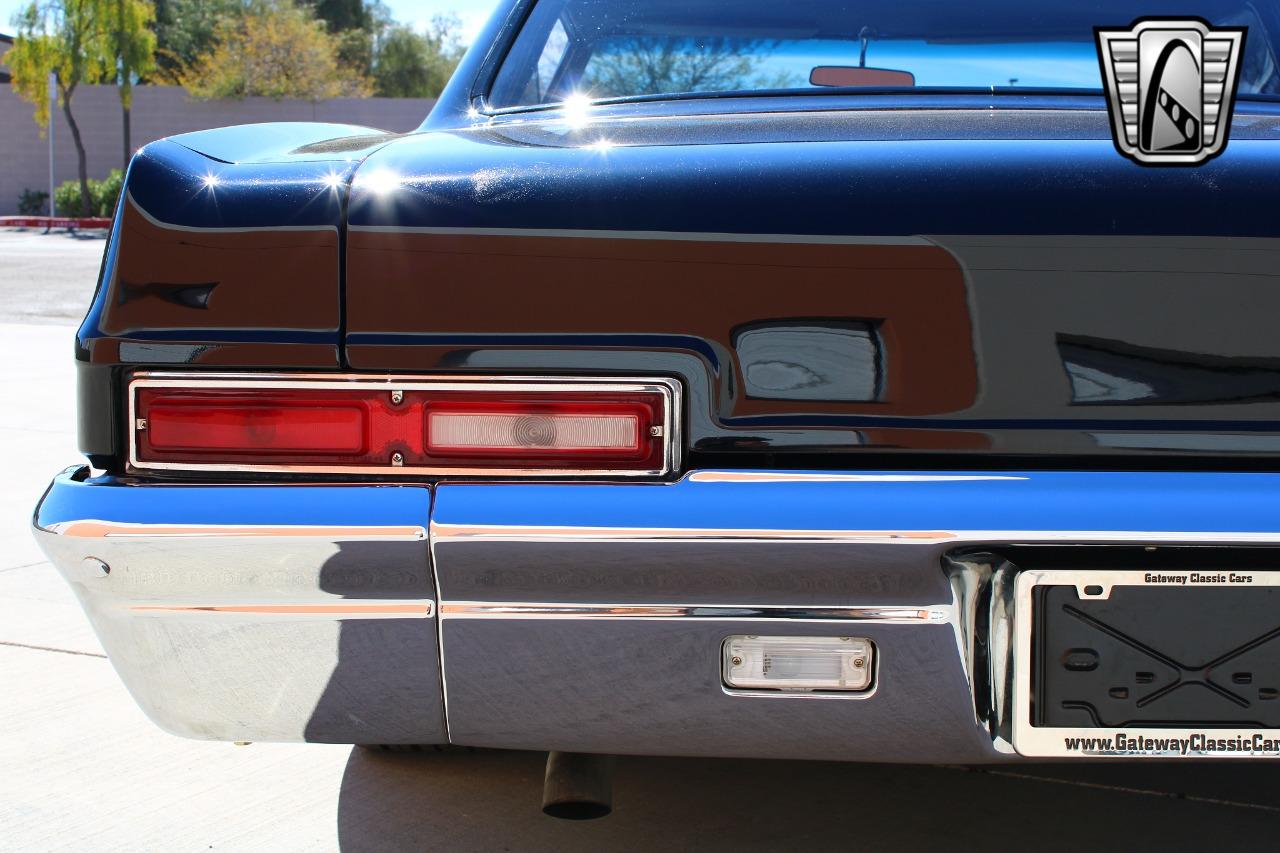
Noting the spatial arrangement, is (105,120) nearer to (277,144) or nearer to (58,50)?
(58,50)

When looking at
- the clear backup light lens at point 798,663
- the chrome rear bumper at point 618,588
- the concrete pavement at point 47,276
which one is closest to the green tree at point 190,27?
the concrete pavement at point 47,276

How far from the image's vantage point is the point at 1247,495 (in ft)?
5.00

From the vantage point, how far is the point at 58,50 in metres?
31.3

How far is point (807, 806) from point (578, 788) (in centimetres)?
61

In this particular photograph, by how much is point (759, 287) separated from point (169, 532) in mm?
738

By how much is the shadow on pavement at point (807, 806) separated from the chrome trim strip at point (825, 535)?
3.10 ft

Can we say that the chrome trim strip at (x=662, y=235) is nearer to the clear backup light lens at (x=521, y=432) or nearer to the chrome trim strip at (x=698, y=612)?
the clear backup light lens at (x=521, y=432)

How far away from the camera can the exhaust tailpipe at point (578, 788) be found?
1.98 m

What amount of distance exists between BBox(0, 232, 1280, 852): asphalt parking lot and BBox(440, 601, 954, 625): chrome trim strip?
0.87 m

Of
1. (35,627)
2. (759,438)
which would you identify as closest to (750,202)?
(759,438)

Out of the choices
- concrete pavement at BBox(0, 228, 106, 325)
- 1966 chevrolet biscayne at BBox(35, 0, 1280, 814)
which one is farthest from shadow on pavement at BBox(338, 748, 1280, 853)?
concrete pavement at BBox(0, 228, 106, 325)

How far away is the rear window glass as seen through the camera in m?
2.43

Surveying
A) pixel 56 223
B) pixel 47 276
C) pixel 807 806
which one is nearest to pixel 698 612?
pixel 807 806

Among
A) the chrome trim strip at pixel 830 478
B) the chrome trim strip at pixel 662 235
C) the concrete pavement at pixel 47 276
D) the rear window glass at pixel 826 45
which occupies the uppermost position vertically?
the rear window glass at pixel 826 45
